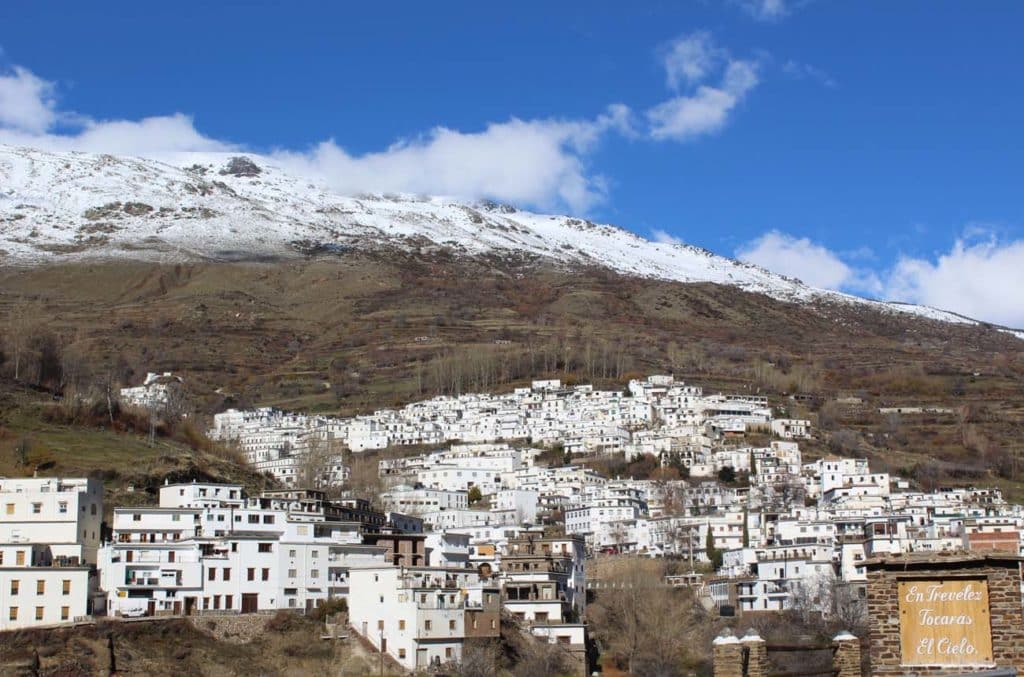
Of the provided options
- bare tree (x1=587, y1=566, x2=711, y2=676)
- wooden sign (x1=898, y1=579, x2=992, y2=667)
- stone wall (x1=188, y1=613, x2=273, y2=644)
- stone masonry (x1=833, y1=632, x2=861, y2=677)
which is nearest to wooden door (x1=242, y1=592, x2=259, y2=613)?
stone wall (x1=188, y1=613, x2=273, y2=644)

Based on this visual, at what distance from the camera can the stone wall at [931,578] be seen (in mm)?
11469

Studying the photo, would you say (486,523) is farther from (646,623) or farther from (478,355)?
(478,355)

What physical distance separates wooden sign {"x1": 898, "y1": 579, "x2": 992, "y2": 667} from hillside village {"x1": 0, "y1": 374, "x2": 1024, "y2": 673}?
1.73 m

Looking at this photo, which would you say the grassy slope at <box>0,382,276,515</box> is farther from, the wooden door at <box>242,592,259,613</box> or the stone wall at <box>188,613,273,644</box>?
the stone wall at <box>188,613,273,644</box>

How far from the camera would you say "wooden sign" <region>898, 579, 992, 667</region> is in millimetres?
11445

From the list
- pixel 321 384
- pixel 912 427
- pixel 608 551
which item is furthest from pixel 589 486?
pixel 321 384

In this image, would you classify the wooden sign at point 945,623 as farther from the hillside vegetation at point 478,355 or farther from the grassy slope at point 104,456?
the hillside vegetation at point 478,355

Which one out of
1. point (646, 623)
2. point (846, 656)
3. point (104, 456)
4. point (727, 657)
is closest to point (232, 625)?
point (646, 623)

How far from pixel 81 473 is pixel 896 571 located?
63645 mm

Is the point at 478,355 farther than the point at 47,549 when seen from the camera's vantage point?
Yes

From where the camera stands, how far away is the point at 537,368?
14738cm

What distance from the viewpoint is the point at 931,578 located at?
38.2ft

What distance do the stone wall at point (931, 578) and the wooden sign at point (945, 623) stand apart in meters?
0.05

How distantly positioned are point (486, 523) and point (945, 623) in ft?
272
